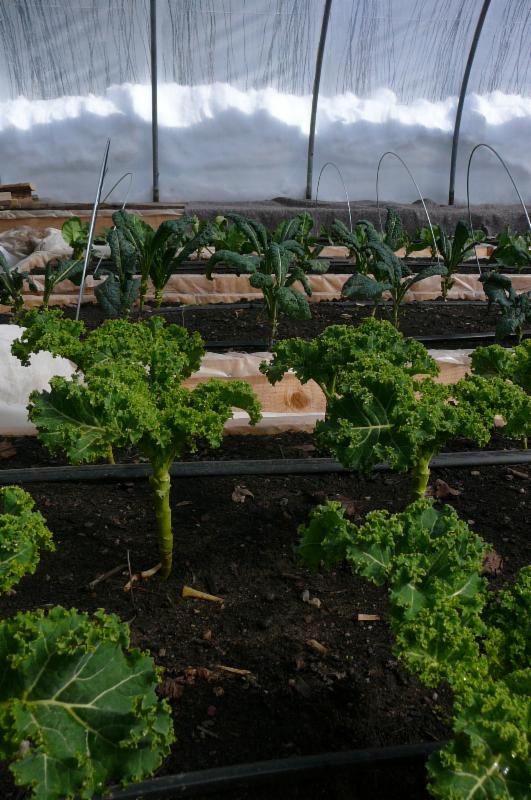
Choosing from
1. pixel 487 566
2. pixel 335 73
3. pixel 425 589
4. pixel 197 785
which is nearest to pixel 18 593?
pixel 197 785

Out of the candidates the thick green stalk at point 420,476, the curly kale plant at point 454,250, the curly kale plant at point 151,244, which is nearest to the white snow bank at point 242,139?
the curly kale plant at point 454,250

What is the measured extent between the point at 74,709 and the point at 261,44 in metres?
12.8

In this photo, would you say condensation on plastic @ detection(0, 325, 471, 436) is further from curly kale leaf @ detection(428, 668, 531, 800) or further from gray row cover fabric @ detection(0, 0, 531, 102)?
gray row cover fabric @ detection(0, 0, 531, 102)

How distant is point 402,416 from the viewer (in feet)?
7.37

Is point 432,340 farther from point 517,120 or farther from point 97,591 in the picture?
point 517,120

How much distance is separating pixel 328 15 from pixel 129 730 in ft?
41.4

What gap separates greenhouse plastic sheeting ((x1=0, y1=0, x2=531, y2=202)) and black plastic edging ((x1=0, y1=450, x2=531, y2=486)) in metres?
10.6

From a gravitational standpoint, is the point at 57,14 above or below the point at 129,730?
above

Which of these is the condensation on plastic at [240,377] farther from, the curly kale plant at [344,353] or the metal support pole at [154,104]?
the metal support pole at [154,104]

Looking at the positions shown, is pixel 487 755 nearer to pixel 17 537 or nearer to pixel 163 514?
pixel 17 537

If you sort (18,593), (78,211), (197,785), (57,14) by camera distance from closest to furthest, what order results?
(197,785) < (18,593) < (78,211) < (57,14)

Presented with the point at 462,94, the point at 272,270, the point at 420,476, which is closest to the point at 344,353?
the point at 420,476

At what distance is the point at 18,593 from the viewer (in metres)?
2.33

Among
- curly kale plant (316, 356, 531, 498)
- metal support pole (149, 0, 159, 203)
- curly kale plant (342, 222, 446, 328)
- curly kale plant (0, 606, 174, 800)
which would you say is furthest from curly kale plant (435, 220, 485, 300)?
metal support pole (149, 0, 159, 203)
